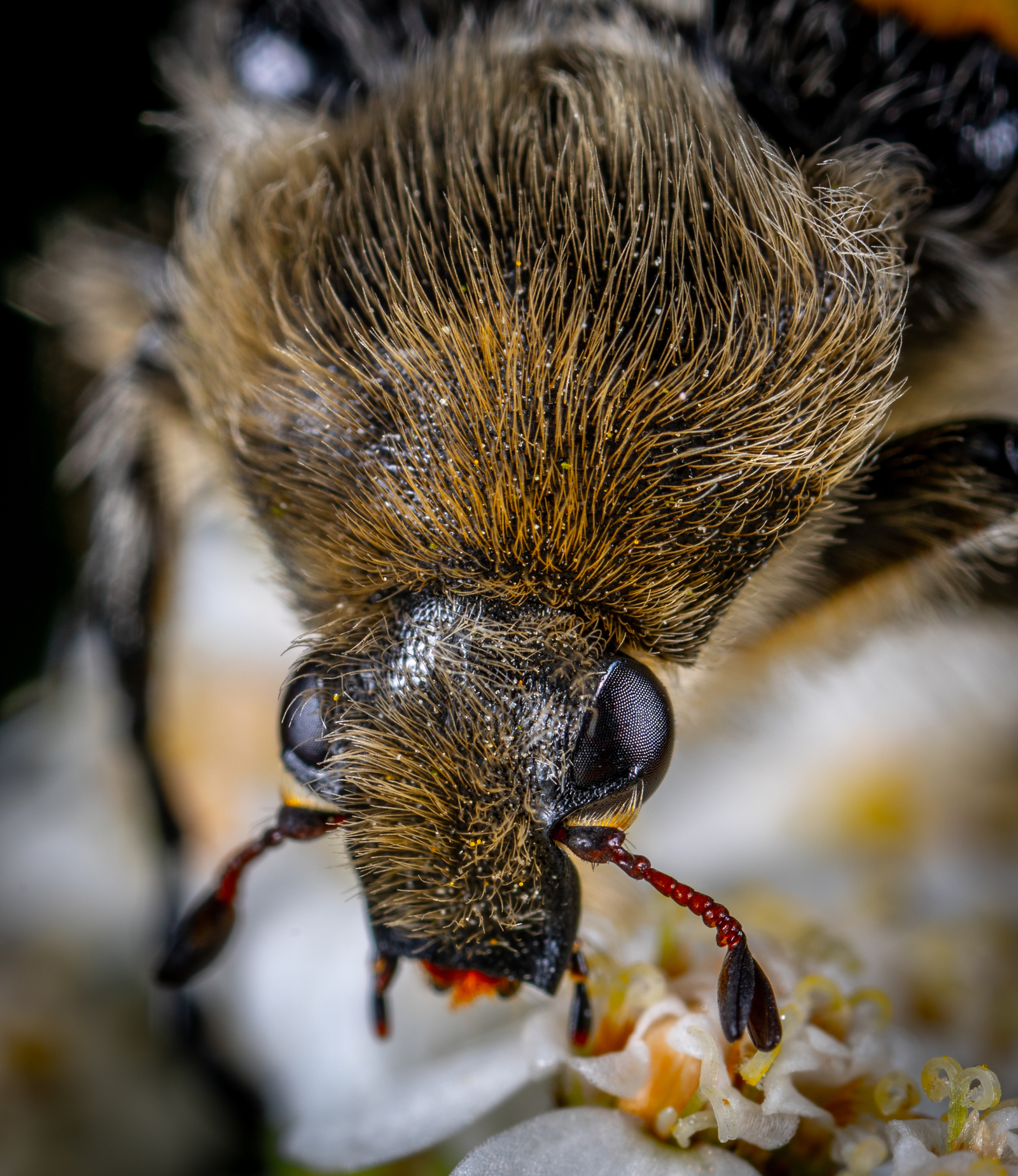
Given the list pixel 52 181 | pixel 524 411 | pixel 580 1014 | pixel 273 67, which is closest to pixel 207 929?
pixel 580 1014

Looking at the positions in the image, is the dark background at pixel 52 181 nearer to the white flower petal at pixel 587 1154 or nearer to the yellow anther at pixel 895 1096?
the white flower petal at pixel 587 1154

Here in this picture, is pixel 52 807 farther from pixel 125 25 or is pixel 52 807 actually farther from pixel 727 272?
pixel 125 25

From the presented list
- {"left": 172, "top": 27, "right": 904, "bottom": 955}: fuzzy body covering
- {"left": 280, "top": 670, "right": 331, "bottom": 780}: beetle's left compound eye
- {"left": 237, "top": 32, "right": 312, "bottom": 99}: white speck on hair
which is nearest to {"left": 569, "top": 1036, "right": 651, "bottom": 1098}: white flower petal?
{"left": 172, "top": 27, "right": 904, "bottom": 955}: fuzzy body covering

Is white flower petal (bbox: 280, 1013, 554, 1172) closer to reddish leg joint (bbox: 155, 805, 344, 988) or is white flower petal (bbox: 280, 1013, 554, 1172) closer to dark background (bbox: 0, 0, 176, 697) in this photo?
reddish leg joint (bbox: 155, 805, 344, 988)

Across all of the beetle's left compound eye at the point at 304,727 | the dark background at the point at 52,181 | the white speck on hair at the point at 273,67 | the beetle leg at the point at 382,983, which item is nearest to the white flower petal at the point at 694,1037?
the beetle leg at the point at 382,983

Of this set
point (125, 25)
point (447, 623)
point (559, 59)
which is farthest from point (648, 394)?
point (125, 25)

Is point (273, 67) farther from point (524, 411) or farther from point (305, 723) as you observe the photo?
point (305, 723)
